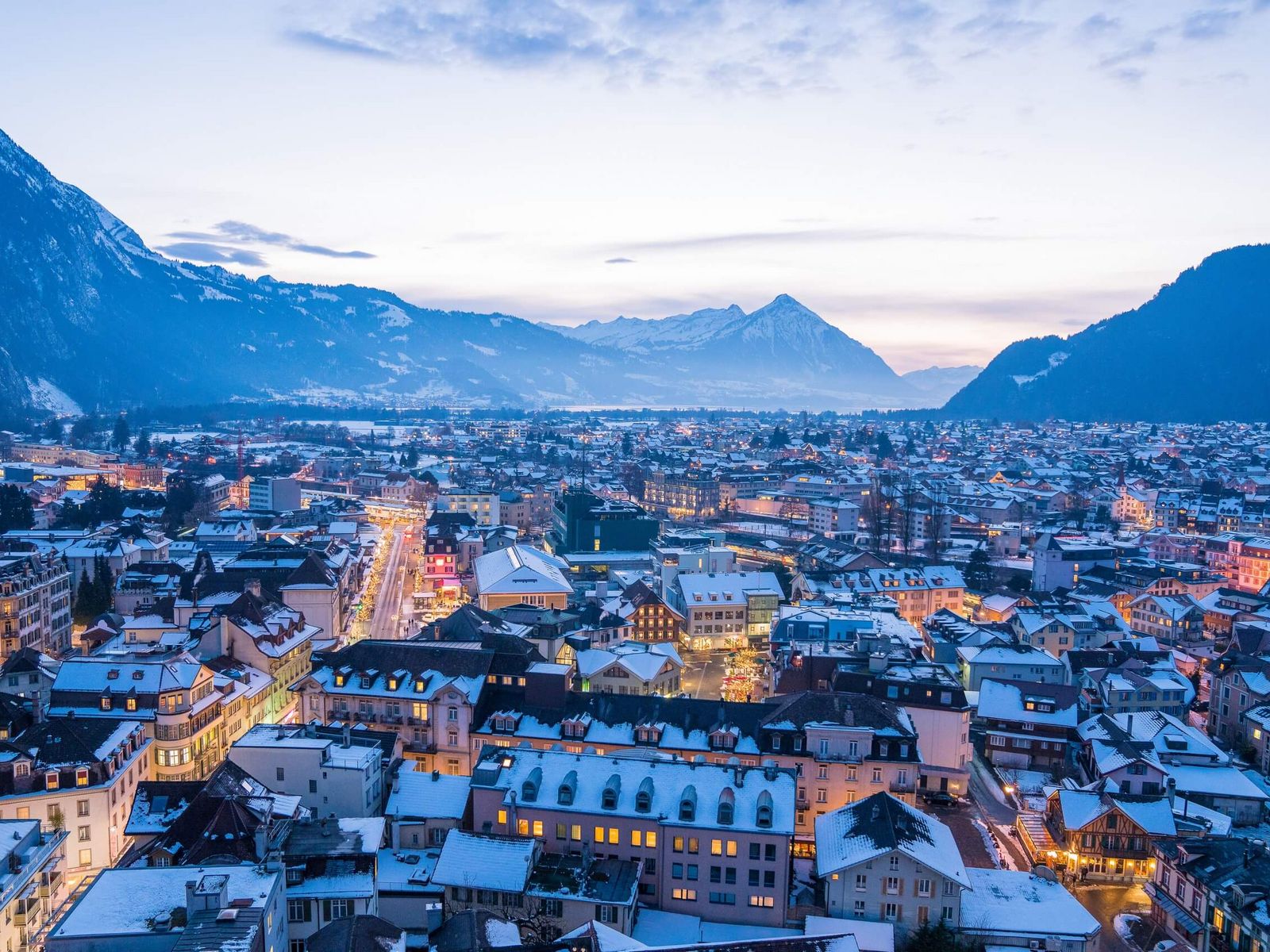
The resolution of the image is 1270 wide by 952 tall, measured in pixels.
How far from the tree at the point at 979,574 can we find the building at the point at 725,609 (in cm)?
2130

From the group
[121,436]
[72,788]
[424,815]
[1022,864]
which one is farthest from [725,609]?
[121,436]

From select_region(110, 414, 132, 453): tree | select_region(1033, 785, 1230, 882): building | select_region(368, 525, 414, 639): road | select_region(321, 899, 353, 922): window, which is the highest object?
select_region(110, 414, 132, 453): tree

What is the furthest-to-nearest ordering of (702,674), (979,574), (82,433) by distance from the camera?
1. (82,433)
2. (979,574)
3. (702,674)

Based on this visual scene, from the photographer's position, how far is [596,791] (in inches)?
1176

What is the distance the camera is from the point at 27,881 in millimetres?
25250

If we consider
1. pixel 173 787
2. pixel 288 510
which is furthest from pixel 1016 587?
pixel 288 510

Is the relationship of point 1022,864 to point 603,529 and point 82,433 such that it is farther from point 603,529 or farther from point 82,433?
point 82,433

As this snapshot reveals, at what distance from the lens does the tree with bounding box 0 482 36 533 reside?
287 feet

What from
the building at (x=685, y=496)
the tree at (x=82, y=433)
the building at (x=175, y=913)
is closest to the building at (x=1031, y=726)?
the building at (x=175, y=913)

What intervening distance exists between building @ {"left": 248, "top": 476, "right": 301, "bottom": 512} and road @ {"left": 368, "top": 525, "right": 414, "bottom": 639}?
24259 millimetres

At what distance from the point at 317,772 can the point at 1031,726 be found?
94.6 feet

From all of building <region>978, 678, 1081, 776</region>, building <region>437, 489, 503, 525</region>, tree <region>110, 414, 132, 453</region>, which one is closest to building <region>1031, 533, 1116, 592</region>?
building <region>978, 678, 1081, 776</region>

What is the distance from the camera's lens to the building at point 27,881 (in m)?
24.6

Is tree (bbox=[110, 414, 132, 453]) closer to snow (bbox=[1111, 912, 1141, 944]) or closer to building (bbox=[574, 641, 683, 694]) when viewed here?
building (bbox=[574, 641, 683, 694])
